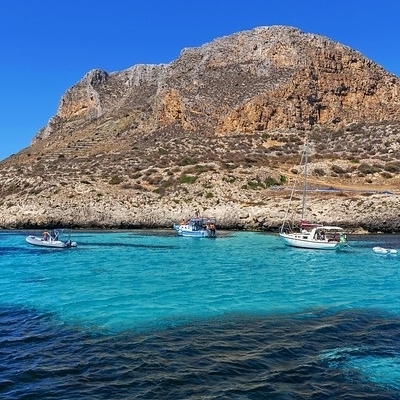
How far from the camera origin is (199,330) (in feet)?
47.7

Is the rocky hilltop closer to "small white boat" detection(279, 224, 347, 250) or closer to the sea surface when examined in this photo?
"small white boat" detection(279, 224, 347, 250)

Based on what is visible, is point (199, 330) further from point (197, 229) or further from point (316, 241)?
point (197, 229)

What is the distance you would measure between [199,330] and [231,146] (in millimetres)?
67289

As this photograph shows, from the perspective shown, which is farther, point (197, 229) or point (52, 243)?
point (197, 229)

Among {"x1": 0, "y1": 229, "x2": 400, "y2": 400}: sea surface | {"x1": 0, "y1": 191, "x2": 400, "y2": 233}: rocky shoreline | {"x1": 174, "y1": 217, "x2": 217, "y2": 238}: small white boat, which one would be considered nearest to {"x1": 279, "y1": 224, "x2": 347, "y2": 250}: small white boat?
{"x1": 0, "y1": 229, "x2": 400, "y2": 400}: sea surface

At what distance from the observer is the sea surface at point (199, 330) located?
33.7 feet

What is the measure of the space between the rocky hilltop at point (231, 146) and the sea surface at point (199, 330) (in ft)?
91.3

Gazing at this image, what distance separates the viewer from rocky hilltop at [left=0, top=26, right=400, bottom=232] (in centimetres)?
5872

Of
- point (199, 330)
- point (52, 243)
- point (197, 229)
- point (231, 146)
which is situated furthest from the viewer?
point (231, 146)

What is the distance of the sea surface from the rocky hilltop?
1096 inches

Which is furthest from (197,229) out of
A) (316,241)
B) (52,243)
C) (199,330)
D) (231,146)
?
(199,330)

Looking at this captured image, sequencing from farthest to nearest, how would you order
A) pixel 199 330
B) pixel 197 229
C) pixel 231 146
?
pixel 231 146 → pixel 197 229 → pixel 199 330

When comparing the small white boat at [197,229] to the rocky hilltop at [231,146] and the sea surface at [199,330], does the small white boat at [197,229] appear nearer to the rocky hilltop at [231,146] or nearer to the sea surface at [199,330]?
the rocky hilltop at [231,146]

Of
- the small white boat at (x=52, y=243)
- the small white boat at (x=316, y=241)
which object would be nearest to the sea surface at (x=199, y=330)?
the small white boat at (x=52, y=243)
